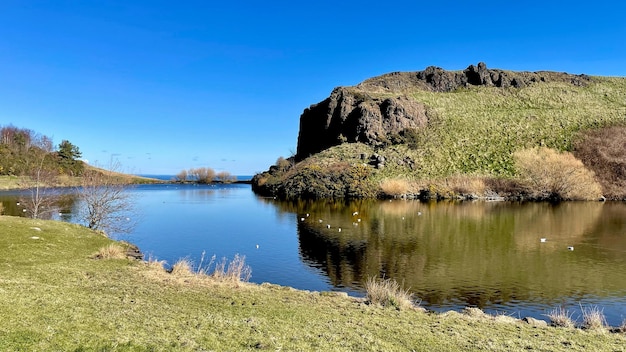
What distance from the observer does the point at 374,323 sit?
468 inches

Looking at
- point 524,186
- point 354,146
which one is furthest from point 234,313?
point 354,146

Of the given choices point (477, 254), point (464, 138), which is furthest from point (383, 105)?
point (477, 254)

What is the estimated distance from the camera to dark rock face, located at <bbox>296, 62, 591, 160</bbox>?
9694cm

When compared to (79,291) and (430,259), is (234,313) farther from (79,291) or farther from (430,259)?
(430,259)

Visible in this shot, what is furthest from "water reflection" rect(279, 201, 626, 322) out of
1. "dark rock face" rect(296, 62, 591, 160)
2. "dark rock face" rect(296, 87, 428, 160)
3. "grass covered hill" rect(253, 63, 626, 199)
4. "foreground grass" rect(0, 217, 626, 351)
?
"dark rock face" rect(296, 62, 591, 160)

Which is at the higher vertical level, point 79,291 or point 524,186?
point 524,186

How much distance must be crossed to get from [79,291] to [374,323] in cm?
911

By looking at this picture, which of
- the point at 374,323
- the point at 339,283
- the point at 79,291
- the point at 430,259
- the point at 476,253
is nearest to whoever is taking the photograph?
the point at 374,323

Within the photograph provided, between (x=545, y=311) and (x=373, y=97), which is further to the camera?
(x=373, y=97)

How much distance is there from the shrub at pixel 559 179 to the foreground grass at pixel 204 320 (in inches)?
2713

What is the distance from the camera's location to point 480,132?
3748 inches

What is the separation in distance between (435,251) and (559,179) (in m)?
56.2

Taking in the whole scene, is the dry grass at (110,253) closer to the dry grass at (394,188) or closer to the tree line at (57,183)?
the tree line at (57,183)

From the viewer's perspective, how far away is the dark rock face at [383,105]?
3816 inches
